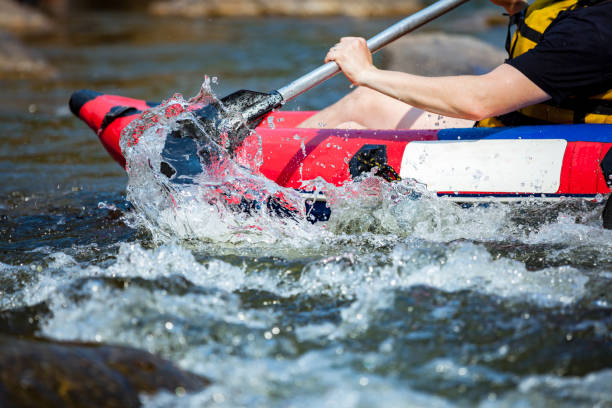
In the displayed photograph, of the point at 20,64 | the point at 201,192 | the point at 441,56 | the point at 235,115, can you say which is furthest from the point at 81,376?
the point at 20,64

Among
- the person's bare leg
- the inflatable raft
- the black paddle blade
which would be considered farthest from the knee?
the black paddle blade

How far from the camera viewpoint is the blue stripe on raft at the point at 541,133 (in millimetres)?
2475

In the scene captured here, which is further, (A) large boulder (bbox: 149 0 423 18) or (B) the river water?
(A) large boulder (bbox: 149 0 423 18)

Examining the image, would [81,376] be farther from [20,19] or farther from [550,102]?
[20,19]

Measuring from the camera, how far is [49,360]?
5.06ft

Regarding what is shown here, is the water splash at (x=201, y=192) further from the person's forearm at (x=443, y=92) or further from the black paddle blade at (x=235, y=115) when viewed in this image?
the person's forearm at (x=443, y=92)

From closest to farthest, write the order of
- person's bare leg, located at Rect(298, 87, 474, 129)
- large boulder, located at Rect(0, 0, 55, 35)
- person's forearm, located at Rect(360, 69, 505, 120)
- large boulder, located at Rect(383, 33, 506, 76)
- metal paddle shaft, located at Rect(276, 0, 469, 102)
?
1. person's forearm, located at Rect(360, 69, 505, 120)
2. metal paddle shaft, located at Rect(276, 0, 469, 102)
3. person's bare leg, located at Rect(298, 87, 474, 129)
4. large boulder, located at Rect(383, 33, 506, 76)
5. large boulder, located at Rect(0, 0, 55, 35)

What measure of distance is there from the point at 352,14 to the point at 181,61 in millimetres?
7120

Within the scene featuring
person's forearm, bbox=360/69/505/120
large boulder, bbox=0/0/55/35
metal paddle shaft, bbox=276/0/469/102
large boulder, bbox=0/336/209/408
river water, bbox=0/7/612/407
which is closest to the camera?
large boulder, bbox=0/336/209/408

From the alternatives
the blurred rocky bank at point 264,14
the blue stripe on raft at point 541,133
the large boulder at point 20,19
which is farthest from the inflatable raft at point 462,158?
the large boulder at point 20,19

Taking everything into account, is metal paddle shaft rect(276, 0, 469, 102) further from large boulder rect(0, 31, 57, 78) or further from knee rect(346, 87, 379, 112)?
large boulder rect(0, 31, 57, 78)

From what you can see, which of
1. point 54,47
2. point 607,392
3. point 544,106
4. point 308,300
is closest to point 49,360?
point 308,300

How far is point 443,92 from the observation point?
241cm

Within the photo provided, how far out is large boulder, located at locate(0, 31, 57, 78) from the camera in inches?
319
